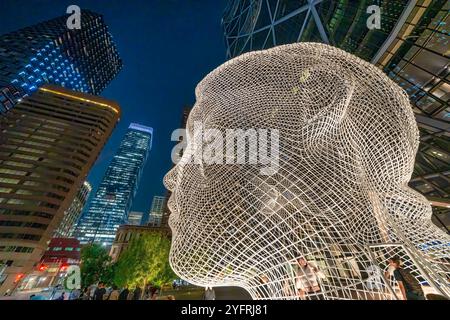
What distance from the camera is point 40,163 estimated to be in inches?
2101

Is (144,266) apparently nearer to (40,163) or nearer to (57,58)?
(40,163)

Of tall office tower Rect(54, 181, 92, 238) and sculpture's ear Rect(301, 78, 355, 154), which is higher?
sculpture's ear Rect(301, 78, 355, 154)

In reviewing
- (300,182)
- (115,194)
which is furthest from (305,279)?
(115,194)

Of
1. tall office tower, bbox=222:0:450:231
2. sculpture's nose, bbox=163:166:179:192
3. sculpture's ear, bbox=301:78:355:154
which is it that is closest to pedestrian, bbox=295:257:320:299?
sculpture's ear, bbox=301:78:355:154

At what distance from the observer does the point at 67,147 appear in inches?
2318

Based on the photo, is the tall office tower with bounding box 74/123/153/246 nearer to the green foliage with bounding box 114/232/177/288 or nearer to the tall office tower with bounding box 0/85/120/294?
the tall office tower with bounding box 0/85/120/294

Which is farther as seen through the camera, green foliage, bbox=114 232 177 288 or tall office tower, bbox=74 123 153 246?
tall office tower, bbox=74 123 153 246

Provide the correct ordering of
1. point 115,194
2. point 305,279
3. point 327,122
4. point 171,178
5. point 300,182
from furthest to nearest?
point 115,194
point 171,178
point 327,122
point 300,182
point 305,279

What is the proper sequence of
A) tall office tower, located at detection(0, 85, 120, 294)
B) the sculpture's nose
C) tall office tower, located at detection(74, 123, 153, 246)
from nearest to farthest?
the sculpture's nose, tall office tower, located at detection(0, 85, 120, 294), tall office tower, located at detection(74, 123, 153, 246)

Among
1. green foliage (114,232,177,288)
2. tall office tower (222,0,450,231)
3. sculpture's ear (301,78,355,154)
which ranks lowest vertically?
green foliage (114,232,177,288)

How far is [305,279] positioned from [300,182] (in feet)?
8.35

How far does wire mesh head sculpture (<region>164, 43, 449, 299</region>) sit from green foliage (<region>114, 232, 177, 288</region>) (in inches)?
863

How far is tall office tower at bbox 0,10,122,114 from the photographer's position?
6525 centimetres

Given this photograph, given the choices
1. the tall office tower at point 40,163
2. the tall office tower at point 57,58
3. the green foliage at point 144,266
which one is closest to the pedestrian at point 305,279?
the green foliage at point 144,266
